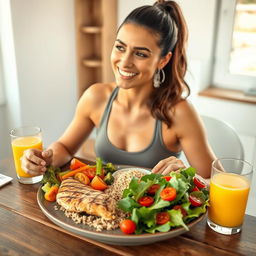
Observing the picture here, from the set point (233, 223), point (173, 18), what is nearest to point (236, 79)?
point (173, 18)

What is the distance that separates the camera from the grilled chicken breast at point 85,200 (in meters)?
0.91

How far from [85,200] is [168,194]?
0.23 m

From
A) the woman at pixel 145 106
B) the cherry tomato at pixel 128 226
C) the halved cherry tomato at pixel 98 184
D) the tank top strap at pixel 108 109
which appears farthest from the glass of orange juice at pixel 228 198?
the tank top strap at pixel 108 109

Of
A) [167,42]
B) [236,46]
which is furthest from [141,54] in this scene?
[236,46]

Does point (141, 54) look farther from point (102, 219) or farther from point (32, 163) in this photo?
point (102, 219)

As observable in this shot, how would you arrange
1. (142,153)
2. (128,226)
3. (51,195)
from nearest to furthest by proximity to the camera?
(128,226)
(51,195)
(142,153)

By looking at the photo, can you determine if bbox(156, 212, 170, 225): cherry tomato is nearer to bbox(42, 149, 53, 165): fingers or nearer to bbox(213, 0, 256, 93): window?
bbox(42, 149, 53, 165): fingers

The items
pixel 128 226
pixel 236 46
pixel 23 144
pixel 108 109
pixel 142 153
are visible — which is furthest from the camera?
pixel 236 46

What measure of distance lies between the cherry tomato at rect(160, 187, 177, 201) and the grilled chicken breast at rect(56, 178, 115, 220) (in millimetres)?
147

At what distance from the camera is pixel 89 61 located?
3.01 metres

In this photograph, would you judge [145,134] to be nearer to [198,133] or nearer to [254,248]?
[198,133]

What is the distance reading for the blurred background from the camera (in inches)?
95.7

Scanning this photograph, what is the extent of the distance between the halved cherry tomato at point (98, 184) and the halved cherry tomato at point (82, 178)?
0.02 meters

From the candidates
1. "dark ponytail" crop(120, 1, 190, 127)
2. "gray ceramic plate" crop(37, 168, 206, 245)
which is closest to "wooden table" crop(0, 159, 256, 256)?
"gray ceramic plate" crop(37, 168, 206, 245)
